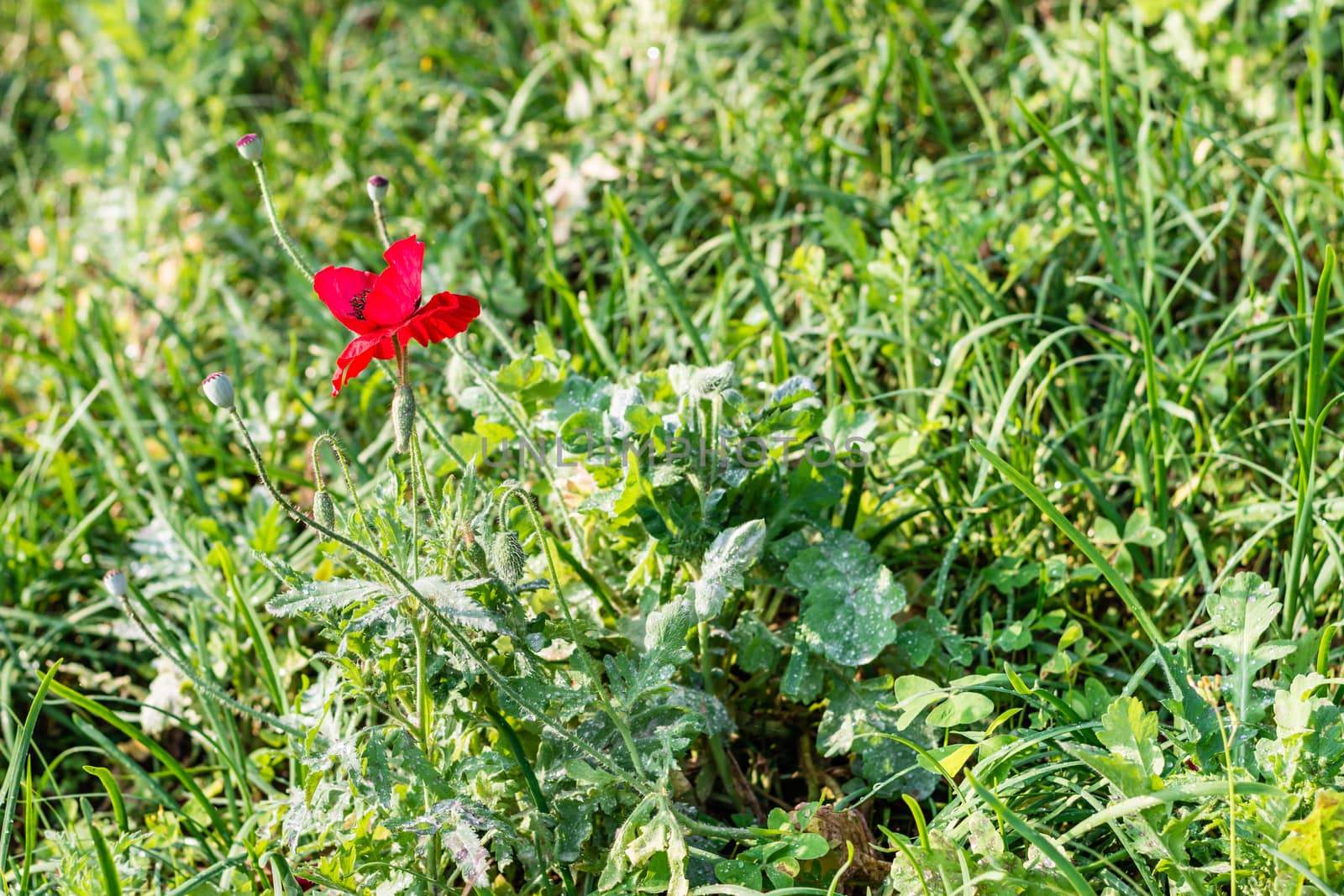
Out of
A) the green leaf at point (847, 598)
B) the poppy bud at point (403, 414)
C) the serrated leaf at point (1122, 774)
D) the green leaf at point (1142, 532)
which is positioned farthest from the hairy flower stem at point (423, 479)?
the green leaf at point (1142, 532)

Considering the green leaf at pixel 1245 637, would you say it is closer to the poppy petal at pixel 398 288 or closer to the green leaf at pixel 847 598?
the green leaf at pixel 847 598

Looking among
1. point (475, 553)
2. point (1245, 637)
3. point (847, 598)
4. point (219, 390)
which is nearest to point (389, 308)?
point (219, 390)

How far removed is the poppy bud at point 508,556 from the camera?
1348mm

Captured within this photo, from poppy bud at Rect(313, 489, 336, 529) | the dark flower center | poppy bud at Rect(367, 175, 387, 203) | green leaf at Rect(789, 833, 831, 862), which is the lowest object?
green leaf at Rect(789, 833, 831, 862)

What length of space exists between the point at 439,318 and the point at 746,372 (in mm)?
938

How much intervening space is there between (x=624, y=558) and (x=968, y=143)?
151 cm

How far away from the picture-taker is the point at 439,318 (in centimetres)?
136

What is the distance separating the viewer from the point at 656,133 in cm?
289

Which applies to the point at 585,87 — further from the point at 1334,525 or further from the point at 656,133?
the point at 1334,525

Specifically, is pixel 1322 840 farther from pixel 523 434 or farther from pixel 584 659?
pixel 523 434

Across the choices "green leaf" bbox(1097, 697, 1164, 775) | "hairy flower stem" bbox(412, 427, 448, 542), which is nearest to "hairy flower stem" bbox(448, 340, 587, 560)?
"hairy flower stem" bbox(412, 427, 448, 542)

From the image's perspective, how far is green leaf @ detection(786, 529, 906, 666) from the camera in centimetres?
157

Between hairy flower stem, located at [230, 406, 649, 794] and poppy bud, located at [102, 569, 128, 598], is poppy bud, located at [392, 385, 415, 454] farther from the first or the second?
poppy bud, located at [102, 569, 128, 598]

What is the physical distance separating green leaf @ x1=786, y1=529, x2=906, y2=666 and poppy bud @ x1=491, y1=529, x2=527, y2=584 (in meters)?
0.44
